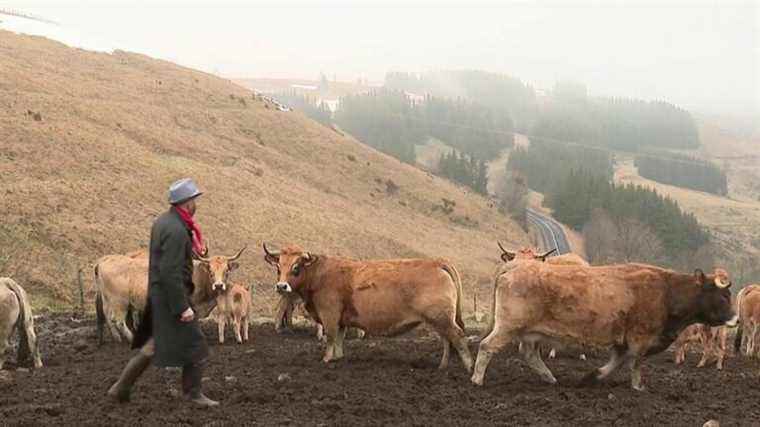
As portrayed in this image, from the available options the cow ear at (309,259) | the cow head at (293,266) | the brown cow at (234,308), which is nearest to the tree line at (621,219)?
the brown cow at (234,308)

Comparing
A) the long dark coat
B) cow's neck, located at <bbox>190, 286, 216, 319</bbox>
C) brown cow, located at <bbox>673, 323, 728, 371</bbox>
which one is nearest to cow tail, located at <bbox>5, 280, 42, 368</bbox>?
cow's neck, located at <bbox>190, 286, 216, 319</bbox>

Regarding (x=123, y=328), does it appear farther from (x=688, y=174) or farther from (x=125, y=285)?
(x=688, y=174)

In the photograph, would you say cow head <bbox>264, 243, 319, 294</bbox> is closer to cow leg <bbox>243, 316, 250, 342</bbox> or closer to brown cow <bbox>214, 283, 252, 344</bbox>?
brown cow <bbox>214, 283, 252, 344</bbox>

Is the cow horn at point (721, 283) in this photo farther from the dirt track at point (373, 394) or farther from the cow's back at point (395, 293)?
the cow's back at point (395, 293)

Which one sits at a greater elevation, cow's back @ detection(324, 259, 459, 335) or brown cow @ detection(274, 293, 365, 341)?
cow's back @ detection(324, 259, 459, 335)

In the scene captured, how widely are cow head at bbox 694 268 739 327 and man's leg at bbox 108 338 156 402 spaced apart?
814 centimetres

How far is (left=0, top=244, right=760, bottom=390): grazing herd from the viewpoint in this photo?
11.0 meters

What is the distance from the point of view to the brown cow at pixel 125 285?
15711 mm

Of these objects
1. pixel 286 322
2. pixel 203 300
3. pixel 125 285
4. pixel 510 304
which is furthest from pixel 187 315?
pixel 286 322

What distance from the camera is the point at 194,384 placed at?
915 centimetres

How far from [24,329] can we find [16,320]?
234mm

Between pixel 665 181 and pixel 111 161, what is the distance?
163 metres

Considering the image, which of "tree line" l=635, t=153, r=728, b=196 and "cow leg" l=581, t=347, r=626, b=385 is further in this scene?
"tree line" l=635, t=153, r=728, b=196

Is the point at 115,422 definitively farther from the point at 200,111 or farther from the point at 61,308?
the point at 200,111
